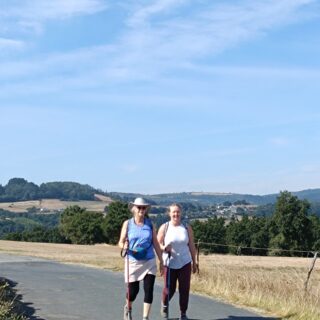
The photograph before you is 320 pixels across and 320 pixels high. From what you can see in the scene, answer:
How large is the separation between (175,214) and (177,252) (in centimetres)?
55

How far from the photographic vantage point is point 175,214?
9211 mm

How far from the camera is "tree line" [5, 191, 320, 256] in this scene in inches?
3061

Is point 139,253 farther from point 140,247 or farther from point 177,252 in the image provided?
point 177,252

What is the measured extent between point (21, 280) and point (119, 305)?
496 centimetres

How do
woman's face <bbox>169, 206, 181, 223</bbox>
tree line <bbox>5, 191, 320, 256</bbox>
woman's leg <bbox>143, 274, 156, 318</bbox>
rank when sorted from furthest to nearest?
tree line <bbox>5, 191, 320, 256</bbox> → woman's face <bbox>169, 206, 181, 223</bbox> → woman's leg <bbox>143, 274, 156, 318</bbox>

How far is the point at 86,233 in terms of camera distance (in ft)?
267

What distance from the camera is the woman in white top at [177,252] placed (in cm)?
926

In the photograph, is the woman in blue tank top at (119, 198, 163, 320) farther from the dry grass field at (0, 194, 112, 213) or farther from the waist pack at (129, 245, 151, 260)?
the dry grass field at (0, 194, 112, 213)

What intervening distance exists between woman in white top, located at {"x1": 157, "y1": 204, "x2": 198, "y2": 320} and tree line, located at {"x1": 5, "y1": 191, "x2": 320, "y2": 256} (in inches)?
2532

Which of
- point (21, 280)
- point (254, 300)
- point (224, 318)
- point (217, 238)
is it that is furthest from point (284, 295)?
point (217, 238)

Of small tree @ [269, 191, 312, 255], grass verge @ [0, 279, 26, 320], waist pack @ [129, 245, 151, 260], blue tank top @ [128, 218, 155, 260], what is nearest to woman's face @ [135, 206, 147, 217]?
blue tank top @ [128, 218, 155, 260]

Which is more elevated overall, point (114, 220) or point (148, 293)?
point (114, 220)

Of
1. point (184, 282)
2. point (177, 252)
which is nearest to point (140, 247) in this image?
point (177, 252)

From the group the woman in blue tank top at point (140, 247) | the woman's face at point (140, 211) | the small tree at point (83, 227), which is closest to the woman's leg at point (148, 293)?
the woman in blue tank top at point (140, 247)
